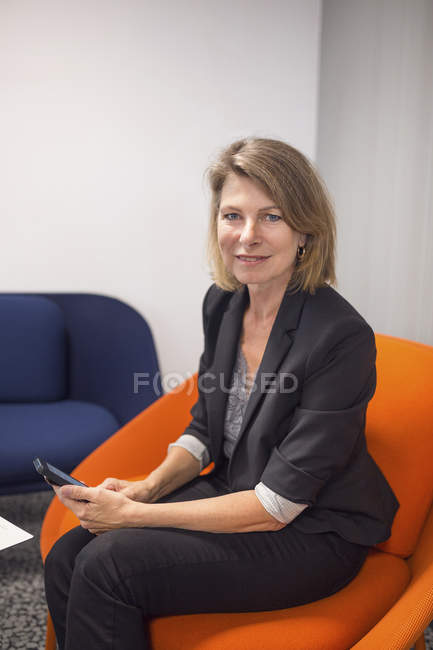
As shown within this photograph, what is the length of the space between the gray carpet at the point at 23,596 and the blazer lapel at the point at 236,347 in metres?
0.87

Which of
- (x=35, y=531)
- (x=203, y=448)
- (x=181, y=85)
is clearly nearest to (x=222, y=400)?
(x=203, y=448)

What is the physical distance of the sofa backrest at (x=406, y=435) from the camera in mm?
1363

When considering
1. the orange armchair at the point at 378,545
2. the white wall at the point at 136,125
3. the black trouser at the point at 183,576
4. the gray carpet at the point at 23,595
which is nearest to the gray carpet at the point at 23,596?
the gray carpet at the point at 23,595

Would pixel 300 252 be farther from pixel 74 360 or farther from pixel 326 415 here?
pixel 74 360

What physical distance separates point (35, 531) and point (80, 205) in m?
1.46

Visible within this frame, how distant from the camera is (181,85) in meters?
2.78

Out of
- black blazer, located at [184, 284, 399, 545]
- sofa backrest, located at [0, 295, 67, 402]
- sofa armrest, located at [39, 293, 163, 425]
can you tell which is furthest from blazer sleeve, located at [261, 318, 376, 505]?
sofa backrest, located at [0, 295, 67, 402]

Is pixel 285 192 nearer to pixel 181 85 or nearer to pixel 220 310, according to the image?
pixel 220 310

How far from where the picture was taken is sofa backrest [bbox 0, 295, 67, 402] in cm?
254

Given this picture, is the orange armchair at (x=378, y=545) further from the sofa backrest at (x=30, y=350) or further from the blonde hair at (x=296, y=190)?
the sofa backrest at (x=30, y=350)

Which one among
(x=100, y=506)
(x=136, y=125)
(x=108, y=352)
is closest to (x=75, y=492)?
(x=100, y=506)

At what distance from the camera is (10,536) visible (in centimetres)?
118

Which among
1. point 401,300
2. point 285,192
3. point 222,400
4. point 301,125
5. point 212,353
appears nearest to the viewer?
point 285,192

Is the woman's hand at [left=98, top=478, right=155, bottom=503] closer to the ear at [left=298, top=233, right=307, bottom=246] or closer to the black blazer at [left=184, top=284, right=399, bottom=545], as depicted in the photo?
the black blazer at [left=184, top=284, right=399, bottom=545]
